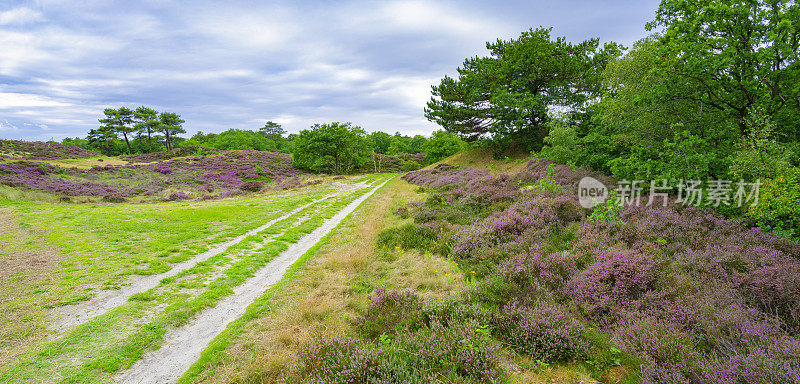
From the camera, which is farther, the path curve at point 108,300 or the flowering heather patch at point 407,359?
the path curve at point 108,300

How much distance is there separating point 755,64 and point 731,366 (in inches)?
417

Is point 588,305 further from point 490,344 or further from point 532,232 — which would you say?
point 532,232

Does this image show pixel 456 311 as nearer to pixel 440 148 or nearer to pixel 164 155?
pixel 440 148

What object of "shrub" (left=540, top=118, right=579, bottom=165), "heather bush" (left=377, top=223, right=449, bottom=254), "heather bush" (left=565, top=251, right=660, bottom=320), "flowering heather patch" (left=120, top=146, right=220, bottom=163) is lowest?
"heather bush" (left=377, top=223, right=449, bottom=254)

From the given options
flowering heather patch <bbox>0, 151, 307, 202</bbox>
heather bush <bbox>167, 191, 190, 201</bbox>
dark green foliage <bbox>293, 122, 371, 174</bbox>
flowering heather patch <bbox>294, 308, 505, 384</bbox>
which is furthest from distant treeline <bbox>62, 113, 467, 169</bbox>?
flowering heather patch <bbox>294, 308, 505, 384</bbox>

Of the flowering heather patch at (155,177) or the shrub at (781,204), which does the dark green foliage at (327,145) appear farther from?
the shrub at (781,204)

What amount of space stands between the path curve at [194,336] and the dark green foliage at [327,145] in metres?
41.7

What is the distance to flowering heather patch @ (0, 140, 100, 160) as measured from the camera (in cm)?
4029

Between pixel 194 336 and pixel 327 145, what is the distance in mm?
45641

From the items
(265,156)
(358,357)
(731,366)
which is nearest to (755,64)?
(731,366)

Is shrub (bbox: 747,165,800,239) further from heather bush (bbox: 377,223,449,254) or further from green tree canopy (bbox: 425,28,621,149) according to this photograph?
green tree canopy (bbox: 425,28,621,149)

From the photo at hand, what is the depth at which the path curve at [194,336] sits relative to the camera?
14.8ft

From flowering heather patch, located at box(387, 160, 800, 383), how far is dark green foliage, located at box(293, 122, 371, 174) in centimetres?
4333

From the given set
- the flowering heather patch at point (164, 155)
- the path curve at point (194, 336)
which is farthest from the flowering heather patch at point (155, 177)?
the path curve at point (194, 336)
